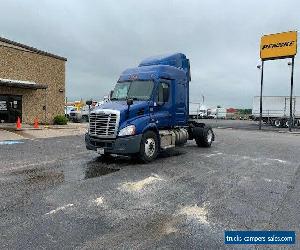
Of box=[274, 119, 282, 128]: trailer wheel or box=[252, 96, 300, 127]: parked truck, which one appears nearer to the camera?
box=[252, 96, 300, 127]: parked truck

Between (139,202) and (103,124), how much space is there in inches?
192

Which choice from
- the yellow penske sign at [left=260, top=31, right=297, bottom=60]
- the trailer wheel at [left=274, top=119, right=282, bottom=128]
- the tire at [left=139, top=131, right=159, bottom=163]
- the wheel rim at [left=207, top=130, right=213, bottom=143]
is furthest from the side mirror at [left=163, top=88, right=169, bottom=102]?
the trailer wheel at [left=274, top=119, right=282, bottom=128]

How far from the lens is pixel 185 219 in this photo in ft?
19.4

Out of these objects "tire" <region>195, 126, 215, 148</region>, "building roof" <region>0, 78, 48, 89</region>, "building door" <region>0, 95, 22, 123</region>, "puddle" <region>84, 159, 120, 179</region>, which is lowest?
"puddle" <region>84, 159, 120, 179</region>

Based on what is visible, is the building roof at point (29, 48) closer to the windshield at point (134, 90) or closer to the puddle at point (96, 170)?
the windshield at point (134, 90)

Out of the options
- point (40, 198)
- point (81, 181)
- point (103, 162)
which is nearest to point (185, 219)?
point (40, 198)

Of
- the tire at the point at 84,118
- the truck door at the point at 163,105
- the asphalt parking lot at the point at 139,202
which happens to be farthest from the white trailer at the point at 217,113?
the asphalt parking lot at the point at 139,202

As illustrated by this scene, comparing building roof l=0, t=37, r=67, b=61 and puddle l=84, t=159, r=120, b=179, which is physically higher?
building roof l=0, t=37, r=67, b=61

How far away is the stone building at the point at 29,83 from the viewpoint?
26797 millimetres

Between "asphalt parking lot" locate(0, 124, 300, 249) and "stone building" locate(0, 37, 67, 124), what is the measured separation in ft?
54.6

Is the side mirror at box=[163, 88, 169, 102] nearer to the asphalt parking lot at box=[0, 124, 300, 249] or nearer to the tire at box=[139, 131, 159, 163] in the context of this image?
the tire at box=[139, 131, 159, 163]

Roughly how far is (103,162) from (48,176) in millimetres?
2715

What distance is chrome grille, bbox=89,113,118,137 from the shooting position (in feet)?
36.4

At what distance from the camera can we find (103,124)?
1129 centimetres
